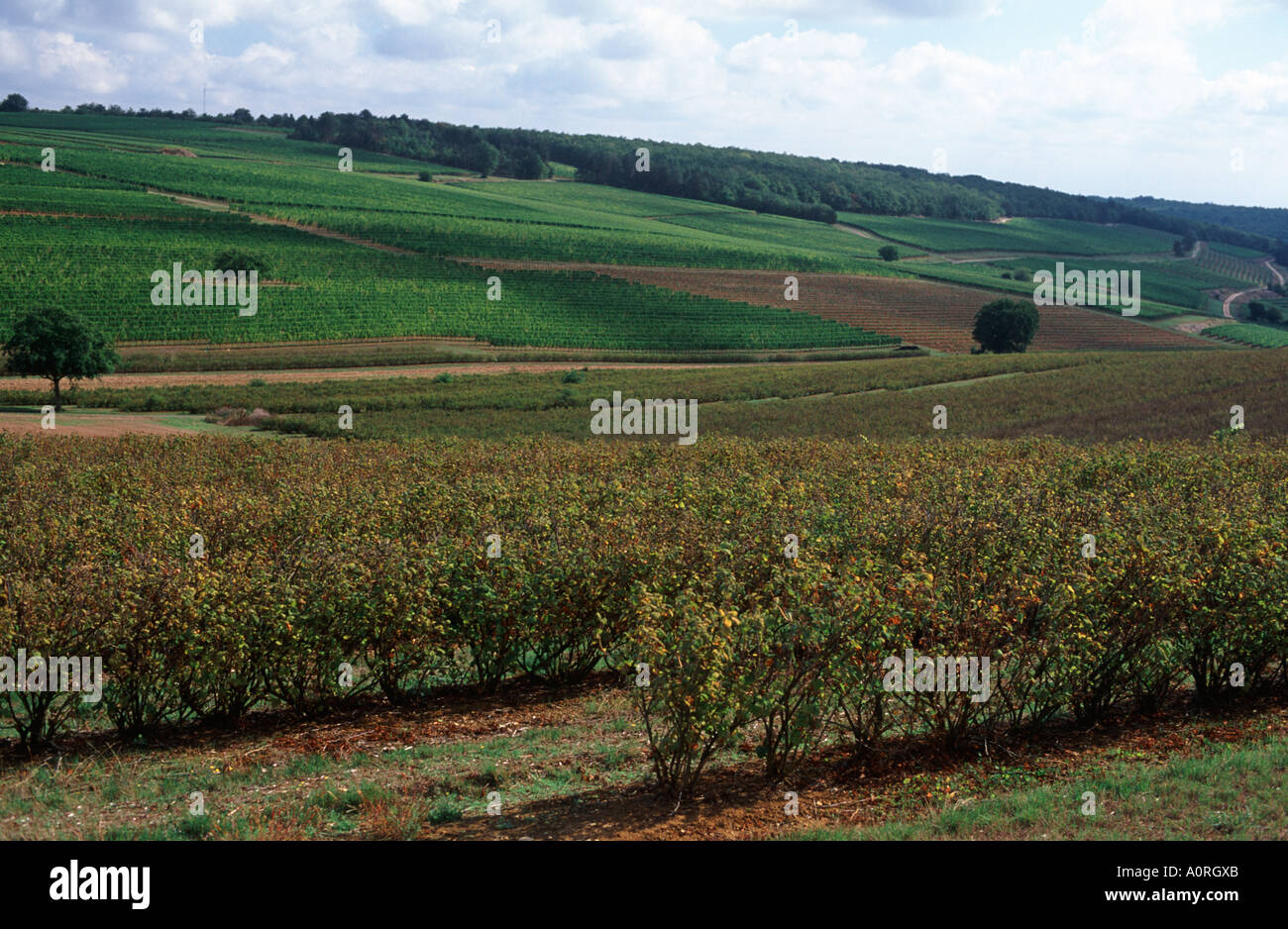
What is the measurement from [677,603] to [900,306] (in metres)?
105

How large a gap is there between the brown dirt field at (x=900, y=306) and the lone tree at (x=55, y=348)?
195 ft

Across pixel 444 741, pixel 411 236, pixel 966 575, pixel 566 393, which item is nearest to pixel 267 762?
pixel 444 741

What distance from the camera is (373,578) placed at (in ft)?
38.1

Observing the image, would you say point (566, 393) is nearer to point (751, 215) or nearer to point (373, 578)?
A: point (373, 578)

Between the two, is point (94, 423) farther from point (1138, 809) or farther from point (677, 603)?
point (1138, 809)

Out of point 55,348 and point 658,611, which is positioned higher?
point 55,348

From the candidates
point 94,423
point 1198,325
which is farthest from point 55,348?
point 1198,325

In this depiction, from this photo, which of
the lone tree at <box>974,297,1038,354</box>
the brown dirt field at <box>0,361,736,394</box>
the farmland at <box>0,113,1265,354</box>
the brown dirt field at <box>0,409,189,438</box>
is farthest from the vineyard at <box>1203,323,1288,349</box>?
the brown dirt field at <box>0,409,189,438</box>

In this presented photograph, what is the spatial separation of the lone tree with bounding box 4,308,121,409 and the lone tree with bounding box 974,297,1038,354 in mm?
71360

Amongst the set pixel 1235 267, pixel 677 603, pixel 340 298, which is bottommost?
pixel 677 603

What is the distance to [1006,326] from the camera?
298 ft
